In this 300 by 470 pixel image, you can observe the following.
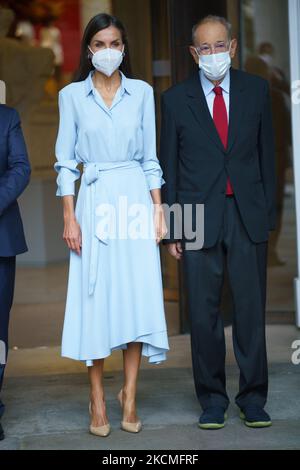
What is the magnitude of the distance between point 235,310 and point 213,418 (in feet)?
1.64

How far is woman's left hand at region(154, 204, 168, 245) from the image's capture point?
4.76m

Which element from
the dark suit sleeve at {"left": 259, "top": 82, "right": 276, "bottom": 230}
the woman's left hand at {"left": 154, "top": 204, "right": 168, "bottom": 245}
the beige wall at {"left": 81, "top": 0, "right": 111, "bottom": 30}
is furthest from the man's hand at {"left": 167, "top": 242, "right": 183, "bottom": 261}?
the beige wall at {"left": 81, "top": 0, "right": 111, "bottom": 30}

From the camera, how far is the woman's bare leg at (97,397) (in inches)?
187

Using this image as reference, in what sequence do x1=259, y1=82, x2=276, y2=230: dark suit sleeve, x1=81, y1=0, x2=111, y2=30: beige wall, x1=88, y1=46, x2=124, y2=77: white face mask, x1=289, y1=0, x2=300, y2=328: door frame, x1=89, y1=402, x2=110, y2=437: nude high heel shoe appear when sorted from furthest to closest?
1. x1=81, y1=0, x2=111, y2=30: beige wall
2. x1=289, y1=0, x2=300, y2=328: door frame
3. x1=259, y1=82, x2=276, y2=230: dark suit sleeve
4. x1=89, y1=402, x2=110, y2=437: nude high heel shoe
5. x1=88, y1=46, x2=124, y2=77: white face mask

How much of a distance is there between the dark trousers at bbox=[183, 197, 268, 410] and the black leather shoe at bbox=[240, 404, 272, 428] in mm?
45

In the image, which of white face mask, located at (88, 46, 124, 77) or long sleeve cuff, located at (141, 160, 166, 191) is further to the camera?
long sleeve cuff, located at (141, 160, 166, 191)

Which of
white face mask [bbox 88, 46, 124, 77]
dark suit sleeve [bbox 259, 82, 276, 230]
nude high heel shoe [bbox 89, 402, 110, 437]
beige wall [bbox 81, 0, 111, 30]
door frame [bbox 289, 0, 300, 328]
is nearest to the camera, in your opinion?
white face mask [bbox 88, 46, 124, 77]

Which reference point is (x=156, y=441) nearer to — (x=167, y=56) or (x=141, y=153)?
(x=141, y=153)

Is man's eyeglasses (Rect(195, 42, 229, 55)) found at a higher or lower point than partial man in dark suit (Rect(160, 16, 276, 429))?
higher

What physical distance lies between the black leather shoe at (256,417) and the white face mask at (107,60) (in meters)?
1.64

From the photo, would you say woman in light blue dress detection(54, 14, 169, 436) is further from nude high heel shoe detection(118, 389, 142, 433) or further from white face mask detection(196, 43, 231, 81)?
white face mask detection(196, 43, 231, 81)

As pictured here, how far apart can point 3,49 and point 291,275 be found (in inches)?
140

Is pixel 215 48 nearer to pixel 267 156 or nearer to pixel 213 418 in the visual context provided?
pixel 267 156

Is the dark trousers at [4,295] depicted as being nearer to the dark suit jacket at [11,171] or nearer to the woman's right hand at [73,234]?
the dark suit jacket at [11,171]
